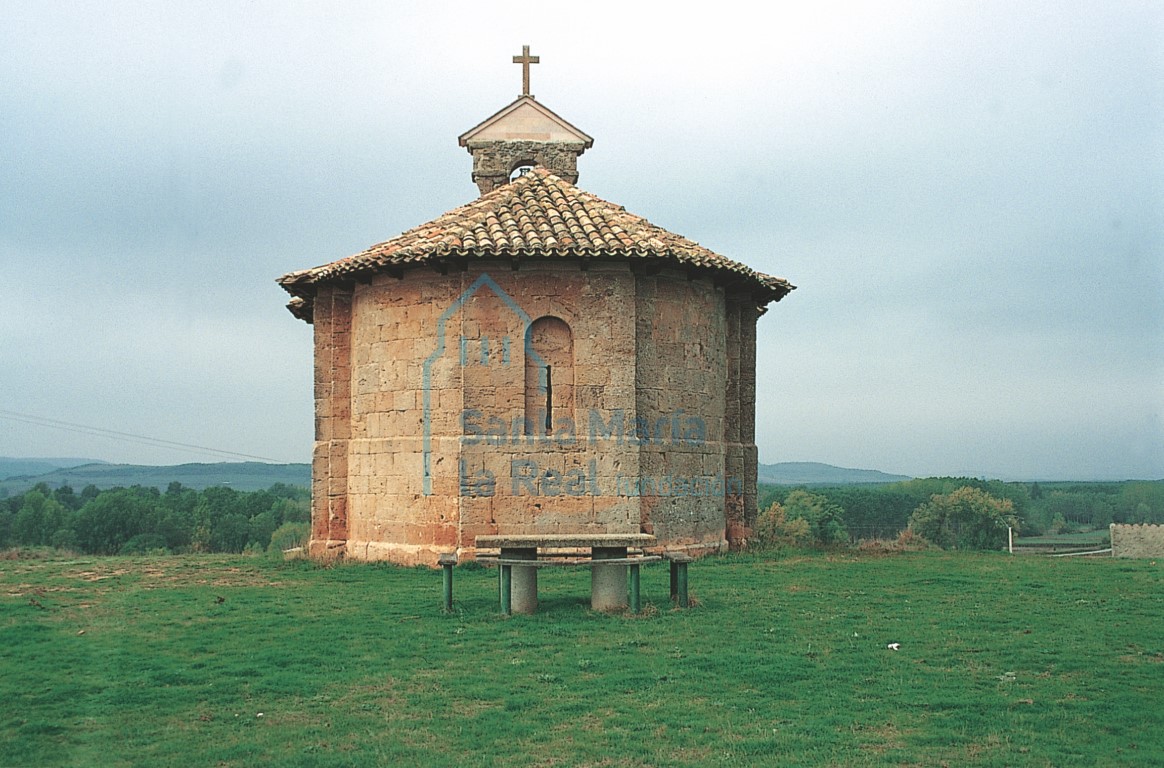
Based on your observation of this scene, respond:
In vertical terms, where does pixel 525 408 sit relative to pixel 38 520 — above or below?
above

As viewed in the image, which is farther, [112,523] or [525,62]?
[112,523]

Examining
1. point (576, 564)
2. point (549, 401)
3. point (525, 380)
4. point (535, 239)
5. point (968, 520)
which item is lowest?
point (968, 520)

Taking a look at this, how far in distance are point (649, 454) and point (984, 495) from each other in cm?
4034

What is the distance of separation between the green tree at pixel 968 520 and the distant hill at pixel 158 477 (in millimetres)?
49748

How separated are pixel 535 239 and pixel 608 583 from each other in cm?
611

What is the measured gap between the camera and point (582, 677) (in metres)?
8.02

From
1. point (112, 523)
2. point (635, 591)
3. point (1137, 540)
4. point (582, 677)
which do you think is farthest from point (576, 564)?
point (112, 523)

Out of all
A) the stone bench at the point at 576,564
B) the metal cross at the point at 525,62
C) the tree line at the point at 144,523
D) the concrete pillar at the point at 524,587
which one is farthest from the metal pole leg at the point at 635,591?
the tree line at the point at 144,523

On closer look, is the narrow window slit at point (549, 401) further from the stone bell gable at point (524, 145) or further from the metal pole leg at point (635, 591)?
the stone bell gable at point (524, 145)

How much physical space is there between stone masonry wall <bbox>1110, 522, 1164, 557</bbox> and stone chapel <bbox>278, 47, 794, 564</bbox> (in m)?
9.87

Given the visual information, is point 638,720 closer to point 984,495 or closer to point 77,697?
point 77,697

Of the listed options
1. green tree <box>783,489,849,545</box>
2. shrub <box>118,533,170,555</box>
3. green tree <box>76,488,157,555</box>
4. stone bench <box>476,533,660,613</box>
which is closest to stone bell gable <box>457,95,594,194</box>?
stone bench <box>476,533,660,613</box>

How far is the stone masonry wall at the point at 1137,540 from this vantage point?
824 inches

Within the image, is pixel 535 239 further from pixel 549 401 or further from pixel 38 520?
pixel 38 520
